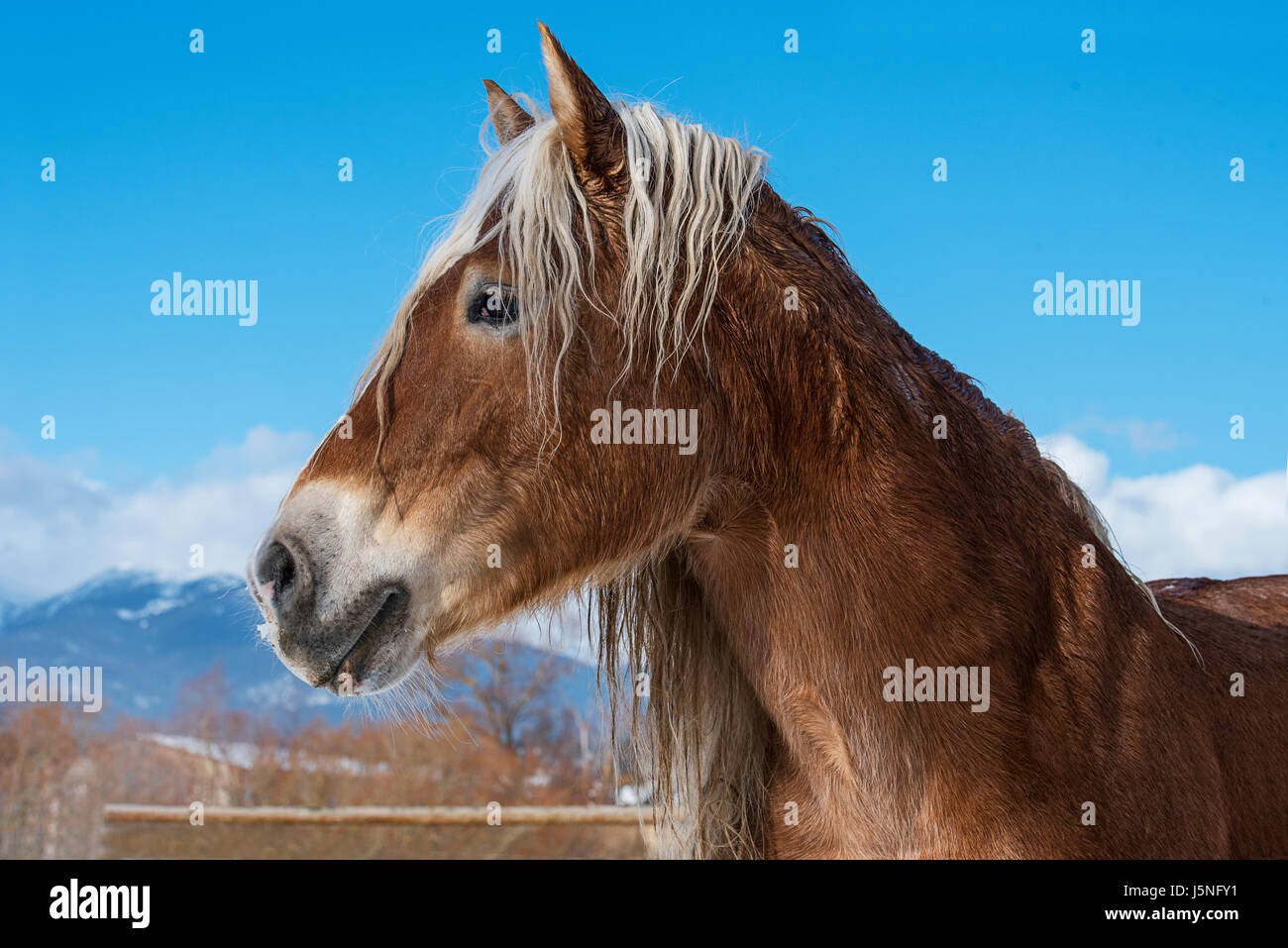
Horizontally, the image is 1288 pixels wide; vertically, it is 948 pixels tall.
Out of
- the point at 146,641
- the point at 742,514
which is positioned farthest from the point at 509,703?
the point at 146,641

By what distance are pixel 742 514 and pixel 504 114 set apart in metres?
1.43

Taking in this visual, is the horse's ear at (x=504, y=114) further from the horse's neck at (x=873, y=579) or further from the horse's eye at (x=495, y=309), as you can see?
the horse's neck at (x=873, y=579)

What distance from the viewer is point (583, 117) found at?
2031mm

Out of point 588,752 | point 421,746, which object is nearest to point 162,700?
point 421,746

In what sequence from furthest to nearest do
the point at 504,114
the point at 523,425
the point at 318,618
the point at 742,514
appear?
the point at 504,114
the point at 742,514
the point at 523,425
the point at 318,618

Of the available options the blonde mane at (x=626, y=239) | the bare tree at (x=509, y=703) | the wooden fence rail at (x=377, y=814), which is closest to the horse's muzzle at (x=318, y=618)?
the blonde mane at (x=626, y=239)

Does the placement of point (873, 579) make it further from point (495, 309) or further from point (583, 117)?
point (583, 117)

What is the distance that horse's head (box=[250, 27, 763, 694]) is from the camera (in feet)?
6.13

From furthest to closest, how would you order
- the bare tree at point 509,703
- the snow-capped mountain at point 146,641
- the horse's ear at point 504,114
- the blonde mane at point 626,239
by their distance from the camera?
the snow-capped mountain at point 146,641 < the bare tree at point 509,703 < the horse's ear at point 504,114 < the blonde mane at point 626,239

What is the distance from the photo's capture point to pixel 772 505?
200 cm

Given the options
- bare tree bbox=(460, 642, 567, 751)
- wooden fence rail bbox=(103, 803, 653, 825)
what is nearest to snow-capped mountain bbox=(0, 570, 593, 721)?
bare tree bbox=(460, 642, 567, 751)

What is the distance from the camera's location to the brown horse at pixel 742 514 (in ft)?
6.21

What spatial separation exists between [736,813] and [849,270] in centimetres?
147

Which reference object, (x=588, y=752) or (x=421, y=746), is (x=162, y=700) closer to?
(x=421, y=746)
